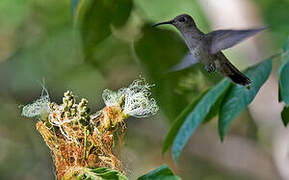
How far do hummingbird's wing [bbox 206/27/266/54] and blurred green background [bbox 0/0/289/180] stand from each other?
66 cm

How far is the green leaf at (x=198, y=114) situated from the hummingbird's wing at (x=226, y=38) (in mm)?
271

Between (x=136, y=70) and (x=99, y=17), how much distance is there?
2.93m

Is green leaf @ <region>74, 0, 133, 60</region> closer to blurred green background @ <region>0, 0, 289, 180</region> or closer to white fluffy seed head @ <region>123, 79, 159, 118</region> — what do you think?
blurred green background @ <region>0, 0, 289, 180</region>

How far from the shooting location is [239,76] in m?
2.10

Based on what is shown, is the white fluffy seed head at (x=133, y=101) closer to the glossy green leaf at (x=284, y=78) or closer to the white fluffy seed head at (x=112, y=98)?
the white fluffy seed head at (x=112, y=98)

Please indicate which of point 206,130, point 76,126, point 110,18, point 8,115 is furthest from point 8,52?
point 76,126

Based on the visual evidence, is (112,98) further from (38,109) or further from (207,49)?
(207,49)

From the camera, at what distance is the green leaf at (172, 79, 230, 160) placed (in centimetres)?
230

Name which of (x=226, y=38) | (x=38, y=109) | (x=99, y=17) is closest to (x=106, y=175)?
(x=38, y=109)

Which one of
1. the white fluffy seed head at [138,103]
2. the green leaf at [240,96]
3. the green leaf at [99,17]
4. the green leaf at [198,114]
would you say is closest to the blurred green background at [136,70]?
the green leaf at [99,17]

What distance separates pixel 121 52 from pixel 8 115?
2.09 meters

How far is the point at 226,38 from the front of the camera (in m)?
1.94

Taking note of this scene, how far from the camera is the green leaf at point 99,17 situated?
8.80ft

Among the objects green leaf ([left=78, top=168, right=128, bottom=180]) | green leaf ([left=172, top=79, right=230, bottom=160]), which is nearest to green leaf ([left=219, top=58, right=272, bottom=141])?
green leaf ([left=172, top=79, right=230, bottom=160])
